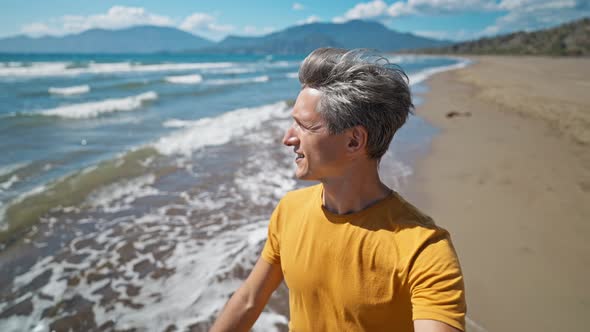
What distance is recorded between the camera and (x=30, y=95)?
19047 mm

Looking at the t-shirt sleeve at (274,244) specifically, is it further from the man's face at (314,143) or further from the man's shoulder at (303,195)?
the man's face at (314,143)

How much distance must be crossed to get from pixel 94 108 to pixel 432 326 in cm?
1659

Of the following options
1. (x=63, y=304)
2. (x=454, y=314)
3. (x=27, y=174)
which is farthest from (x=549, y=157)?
(x=27, y=174)

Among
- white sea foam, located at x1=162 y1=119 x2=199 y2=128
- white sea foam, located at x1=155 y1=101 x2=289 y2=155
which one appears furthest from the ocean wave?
white sea foam, located at x1=155 y1=101 x2=289 y2=155

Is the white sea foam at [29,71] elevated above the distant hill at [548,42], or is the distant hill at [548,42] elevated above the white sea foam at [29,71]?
the distant hill at [548,42]

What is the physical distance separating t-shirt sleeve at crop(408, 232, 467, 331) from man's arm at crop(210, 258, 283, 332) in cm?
68

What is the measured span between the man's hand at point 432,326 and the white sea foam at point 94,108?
15.0 meters

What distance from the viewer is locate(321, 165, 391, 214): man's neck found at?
4.56ft

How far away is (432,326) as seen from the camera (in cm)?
112

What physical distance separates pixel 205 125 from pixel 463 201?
349 inches

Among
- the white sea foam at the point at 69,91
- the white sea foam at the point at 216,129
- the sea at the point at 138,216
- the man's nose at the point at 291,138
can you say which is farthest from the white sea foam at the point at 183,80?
the man's nose at the point at 291,138

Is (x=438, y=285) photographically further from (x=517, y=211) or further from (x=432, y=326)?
(x=517, y=211)

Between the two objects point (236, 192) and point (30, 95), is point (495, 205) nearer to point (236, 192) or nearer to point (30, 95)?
point (236, 192)

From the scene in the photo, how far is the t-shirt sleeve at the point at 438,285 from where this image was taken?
43.3 inches
